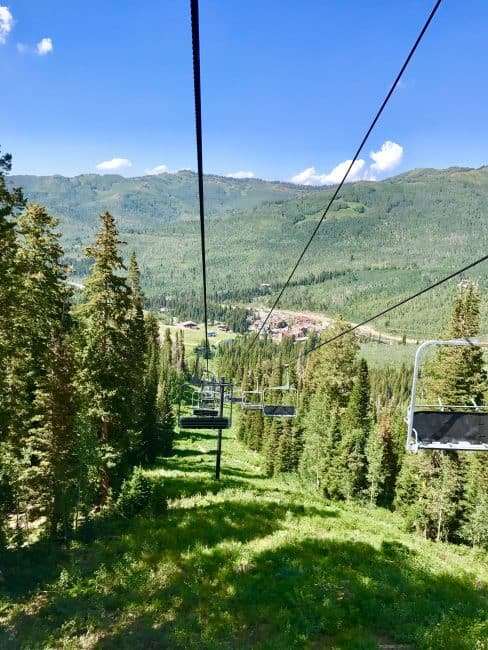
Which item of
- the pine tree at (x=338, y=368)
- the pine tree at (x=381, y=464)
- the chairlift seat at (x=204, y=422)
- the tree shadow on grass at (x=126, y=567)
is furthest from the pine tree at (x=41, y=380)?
the pine tree at (x=381, y=464)

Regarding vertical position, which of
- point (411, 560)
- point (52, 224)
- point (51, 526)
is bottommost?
point (51, 526)

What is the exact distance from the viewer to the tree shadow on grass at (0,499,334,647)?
487 inches

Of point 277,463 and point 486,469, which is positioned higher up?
point 486,469

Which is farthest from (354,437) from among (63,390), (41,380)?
(41,380)

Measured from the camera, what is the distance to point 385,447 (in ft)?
181

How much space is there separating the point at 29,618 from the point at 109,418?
39.2ft

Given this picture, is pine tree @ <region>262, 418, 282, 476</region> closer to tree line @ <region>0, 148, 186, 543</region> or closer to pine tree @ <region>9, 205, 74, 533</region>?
tree line @ <region>0, 148, 186, 543</region>

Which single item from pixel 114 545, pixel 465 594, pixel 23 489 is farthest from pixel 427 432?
pixel 23 489

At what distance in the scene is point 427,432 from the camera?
9.02m

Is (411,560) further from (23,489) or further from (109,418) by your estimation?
(23,489)

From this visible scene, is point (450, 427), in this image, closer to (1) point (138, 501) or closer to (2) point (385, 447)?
(1) point (138, 501)

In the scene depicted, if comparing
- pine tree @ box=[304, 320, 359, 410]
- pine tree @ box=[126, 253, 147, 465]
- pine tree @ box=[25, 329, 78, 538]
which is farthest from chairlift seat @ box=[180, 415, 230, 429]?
pine tree @ box=[304, 320, 359, 410]

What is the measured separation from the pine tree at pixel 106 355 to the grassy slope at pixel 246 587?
16.8 ft

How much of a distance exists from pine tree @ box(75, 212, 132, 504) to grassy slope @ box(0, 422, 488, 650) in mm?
5124
